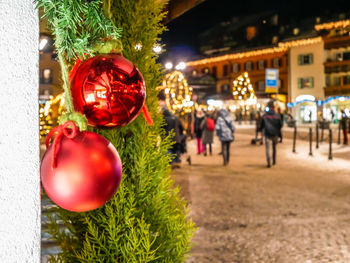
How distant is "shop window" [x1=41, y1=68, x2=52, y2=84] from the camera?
62062mm

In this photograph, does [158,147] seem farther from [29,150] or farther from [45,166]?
[45,166]

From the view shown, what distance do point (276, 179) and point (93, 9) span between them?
965cm

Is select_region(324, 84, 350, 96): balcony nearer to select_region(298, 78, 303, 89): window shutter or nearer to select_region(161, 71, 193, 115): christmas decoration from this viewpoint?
select_region(298, 78, 303, 89): window shutter

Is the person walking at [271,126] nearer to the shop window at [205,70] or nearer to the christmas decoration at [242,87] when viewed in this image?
the christmas decoration at [242,87]

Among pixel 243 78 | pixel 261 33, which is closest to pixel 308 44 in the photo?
pixel 261 33

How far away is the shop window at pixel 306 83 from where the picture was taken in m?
51.5

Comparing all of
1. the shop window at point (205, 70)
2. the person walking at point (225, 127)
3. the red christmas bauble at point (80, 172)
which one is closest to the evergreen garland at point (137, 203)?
the red christmas bauble at point (80, 172)

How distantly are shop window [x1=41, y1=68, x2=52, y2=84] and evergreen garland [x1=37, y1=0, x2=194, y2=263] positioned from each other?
62449 millimetres

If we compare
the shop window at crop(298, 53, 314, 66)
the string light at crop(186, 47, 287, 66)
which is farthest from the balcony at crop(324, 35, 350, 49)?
the string light at crop(186, 47, 287, 66)

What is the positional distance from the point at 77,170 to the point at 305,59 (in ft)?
175

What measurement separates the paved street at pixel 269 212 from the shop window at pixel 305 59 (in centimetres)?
4070

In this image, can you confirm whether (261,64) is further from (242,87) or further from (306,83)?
(242,87)

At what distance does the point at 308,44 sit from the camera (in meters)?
50.6

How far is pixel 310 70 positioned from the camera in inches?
2025
